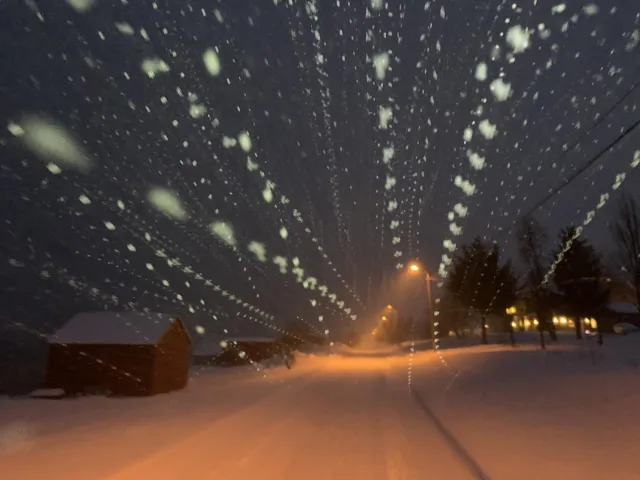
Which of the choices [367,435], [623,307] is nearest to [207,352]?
[623,307]

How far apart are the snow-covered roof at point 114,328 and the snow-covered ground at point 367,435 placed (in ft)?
35.4

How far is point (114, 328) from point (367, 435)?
76.1 feet

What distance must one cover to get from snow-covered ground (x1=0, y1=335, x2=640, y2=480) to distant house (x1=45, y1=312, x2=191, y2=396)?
9940 millimetres

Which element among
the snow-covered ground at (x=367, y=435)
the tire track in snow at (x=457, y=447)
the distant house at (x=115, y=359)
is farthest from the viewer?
the distant house at (x=115, y=359)

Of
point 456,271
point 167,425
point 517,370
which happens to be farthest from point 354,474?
point 456,271

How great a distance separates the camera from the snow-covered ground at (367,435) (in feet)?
24.3

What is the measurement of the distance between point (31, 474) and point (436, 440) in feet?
21.7

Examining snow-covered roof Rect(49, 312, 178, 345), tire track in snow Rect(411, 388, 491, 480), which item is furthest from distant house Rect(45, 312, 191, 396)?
tire track in snow Rect(411, 388, 491, 480)

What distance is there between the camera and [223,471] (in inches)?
291

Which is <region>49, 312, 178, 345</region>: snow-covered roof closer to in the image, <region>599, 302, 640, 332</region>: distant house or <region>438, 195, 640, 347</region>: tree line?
<region>438, 195, 640, 347</region>: tree line

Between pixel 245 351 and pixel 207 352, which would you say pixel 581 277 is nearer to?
pixel 245 351

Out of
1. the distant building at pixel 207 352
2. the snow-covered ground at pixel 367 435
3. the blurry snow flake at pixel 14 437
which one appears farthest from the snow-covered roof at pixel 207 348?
the blurry snow flake at pixel 14 437

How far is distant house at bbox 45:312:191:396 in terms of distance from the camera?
90.8ft

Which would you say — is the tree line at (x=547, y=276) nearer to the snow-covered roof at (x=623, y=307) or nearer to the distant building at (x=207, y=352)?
the snow-covered roof at (x=623, y=307)
